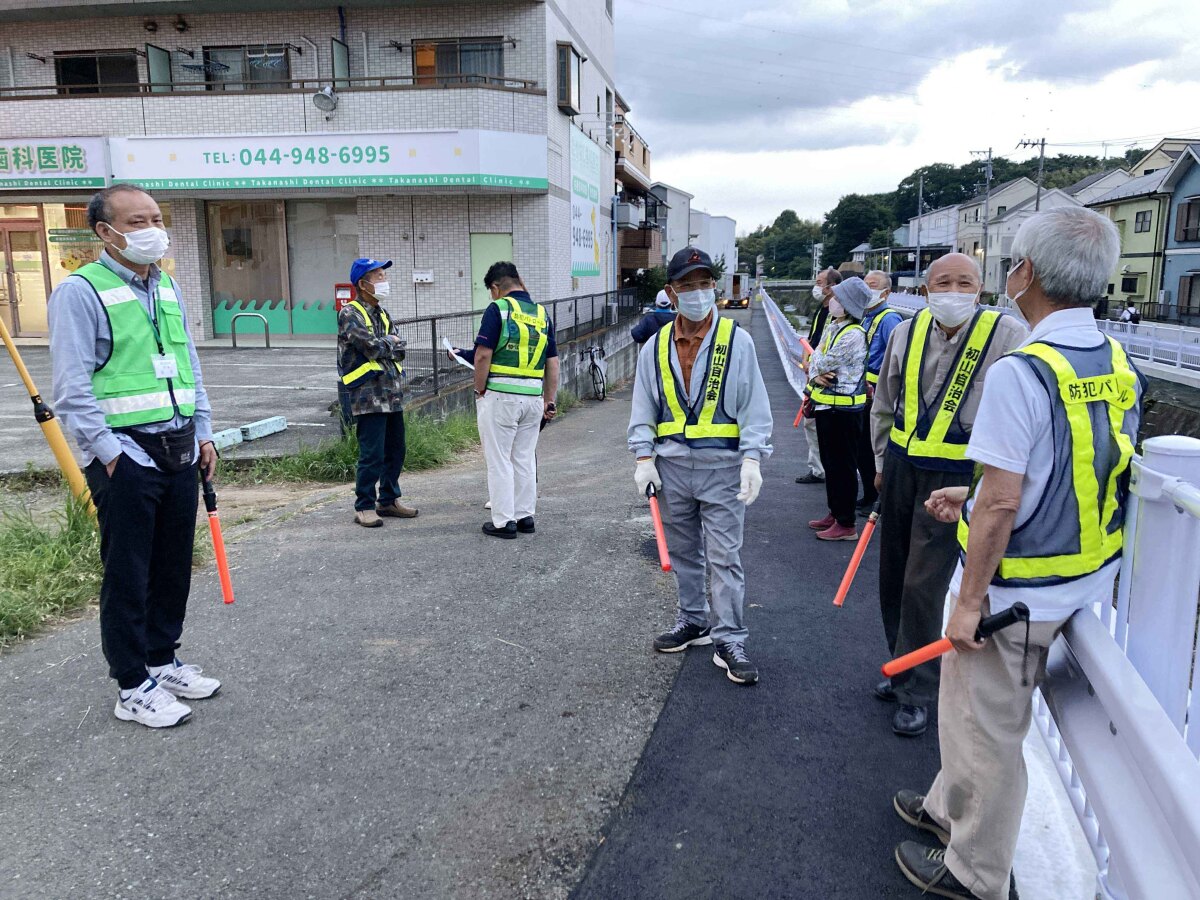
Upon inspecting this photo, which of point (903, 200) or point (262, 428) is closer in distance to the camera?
point (262, 428)

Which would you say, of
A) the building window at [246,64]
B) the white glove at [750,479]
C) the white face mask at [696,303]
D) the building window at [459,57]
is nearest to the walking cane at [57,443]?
the white face mask at [696,303]

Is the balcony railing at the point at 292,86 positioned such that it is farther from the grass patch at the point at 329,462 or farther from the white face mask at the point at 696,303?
the white face mask at the point at 696,303

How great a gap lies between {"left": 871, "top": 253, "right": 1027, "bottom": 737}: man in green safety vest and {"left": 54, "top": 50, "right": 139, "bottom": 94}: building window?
21905 millimetres

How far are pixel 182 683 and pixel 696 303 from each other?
112 inches

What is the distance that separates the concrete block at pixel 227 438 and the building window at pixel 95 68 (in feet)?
51.0

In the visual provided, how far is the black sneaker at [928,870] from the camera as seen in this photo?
2.60 metres

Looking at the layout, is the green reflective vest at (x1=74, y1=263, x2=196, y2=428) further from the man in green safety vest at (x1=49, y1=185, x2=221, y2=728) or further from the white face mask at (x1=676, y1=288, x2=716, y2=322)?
the white face mask at (x1=676, y1=288, x2=716, y2=322)

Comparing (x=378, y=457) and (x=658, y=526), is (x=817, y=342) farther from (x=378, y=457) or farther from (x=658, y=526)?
(x=658, y=526)

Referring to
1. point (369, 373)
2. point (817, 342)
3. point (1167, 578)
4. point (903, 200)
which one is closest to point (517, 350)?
point (369, 373)

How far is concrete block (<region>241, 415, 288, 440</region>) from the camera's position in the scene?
930 cm

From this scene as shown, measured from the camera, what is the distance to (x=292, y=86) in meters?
19.4

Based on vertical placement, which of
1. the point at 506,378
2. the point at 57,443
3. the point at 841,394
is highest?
the point at 506,378

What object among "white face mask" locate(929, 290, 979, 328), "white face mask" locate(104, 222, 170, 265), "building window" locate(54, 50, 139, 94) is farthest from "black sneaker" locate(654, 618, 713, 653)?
"building window" locate(54, 50, 139, 94)

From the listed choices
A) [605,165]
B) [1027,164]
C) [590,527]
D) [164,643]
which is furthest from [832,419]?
[1027,164]
